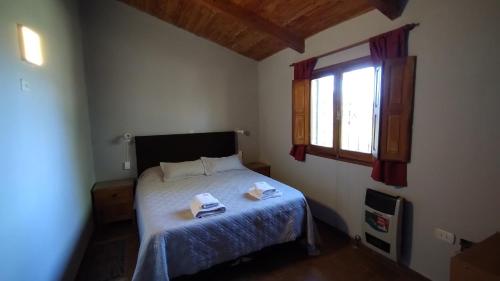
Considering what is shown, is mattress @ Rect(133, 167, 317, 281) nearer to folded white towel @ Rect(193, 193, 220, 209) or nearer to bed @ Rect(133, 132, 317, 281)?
bed @ Rect(133, 132, 317, 281)

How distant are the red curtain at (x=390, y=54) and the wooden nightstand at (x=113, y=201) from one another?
2.83 m

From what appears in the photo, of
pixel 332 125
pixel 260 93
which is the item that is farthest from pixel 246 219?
pixel 260 93

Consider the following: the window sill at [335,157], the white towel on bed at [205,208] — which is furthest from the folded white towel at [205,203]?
the window sill at [335,157]

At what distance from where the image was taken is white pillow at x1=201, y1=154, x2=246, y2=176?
3293 millimetres

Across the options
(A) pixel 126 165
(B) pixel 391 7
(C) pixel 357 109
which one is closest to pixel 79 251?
(A) pixel 126 165

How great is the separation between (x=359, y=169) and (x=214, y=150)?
7.04 feet

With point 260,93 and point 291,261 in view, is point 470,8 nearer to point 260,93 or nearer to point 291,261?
point 291,261

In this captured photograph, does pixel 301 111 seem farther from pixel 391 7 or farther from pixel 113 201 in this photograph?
pixel 113 201

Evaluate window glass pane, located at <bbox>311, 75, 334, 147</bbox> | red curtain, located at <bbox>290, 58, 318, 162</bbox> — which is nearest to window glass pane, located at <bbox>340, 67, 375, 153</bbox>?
window glass pane, located at <bbox>311, 75, 334, 147</bbox>

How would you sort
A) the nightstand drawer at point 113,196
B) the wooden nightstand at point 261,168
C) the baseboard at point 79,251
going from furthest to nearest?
the wooden nightstand at point 261,168
the nightstand drawer at point 113,196
the baseboard at point 79,251

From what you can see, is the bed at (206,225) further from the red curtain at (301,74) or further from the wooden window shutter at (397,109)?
the wooden window shutter at (397,109)

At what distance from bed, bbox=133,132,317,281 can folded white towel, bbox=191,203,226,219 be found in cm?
4

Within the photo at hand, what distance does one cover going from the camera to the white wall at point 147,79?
10.1ft

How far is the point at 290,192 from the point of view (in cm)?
245
